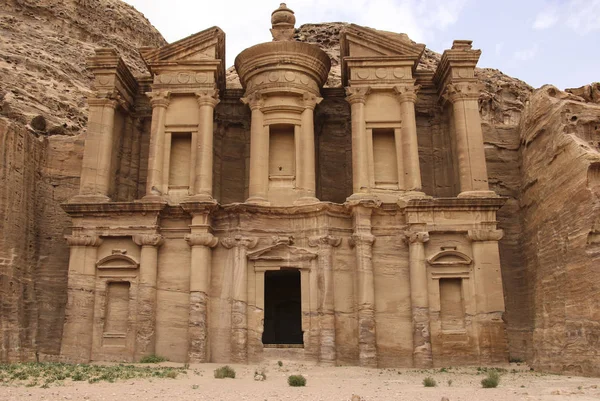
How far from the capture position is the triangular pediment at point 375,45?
22078 millimetres

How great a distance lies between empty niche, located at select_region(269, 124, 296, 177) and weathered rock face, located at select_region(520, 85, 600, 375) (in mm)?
8583

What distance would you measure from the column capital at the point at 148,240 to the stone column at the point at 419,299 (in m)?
8.33

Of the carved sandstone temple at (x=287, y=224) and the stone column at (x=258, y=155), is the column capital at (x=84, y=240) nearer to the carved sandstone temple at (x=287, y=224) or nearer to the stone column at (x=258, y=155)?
the carved sandstone temple at (x=287, y=224)

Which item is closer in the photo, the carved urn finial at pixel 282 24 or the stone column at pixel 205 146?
the stone column at pixel 205 146

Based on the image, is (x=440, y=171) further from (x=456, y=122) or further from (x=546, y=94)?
(x=546, y=94)

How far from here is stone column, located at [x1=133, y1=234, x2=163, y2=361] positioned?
18.9m

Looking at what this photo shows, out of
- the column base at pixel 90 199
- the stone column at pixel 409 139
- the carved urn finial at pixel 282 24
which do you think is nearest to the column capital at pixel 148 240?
the column base at pixel 90 199

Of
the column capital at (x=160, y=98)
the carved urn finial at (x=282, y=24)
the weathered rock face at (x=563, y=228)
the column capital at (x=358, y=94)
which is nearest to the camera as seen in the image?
the weathered rock face at (x=563, y=228)

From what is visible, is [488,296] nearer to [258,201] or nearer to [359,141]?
A: [359,141]

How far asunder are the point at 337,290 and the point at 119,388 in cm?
900

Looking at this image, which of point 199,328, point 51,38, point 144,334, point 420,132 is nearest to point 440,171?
point 420,132

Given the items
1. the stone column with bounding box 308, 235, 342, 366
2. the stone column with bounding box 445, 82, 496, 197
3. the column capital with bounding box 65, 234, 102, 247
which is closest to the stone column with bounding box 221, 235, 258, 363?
the stone column with bounding box 308, 235, 342, 366

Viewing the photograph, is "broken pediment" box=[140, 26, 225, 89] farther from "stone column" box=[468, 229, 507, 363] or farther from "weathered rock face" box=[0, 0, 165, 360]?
"stone column" box=[468, 229, 507, 363]

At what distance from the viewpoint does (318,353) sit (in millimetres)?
18703
